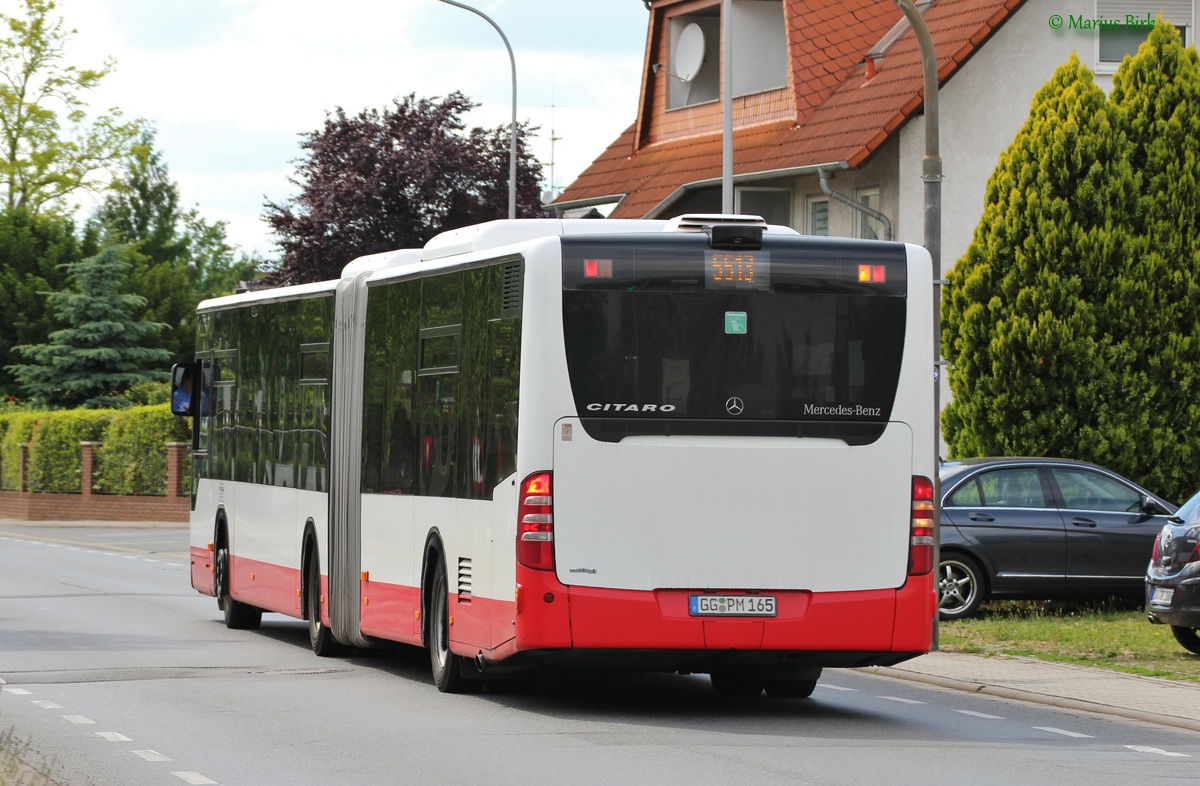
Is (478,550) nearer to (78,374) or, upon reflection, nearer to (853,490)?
(853,490)

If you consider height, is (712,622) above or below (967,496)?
below

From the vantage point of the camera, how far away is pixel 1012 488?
2127cm

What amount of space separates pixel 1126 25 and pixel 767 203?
691 centimetres

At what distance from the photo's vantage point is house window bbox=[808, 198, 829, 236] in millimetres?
36562

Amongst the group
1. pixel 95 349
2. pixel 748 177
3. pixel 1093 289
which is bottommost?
pixel 1093 289

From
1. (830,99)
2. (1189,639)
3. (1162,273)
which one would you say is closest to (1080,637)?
(1189,639)

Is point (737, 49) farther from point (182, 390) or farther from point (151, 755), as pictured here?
point (151, 755)

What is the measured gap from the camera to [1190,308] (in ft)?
86.2

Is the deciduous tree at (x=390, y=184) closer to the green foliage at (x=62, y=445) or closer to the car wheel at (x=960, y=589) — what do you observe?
the green foliage at (x=62, y=445)

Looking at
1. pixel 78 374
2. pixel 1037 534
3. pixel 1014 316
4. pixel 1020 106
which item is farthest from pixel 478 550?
pixel 78 374

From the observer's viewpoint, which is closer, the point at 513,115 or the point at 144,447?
the point at 513,115

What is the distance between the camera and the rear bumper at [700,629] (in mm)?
12375

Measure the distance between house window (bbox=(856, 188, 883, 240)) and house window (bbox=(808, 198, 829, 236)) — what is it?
38.0 inches

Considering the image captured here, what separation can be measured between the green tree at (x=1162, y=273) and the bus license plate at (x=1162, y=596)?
8.35m
